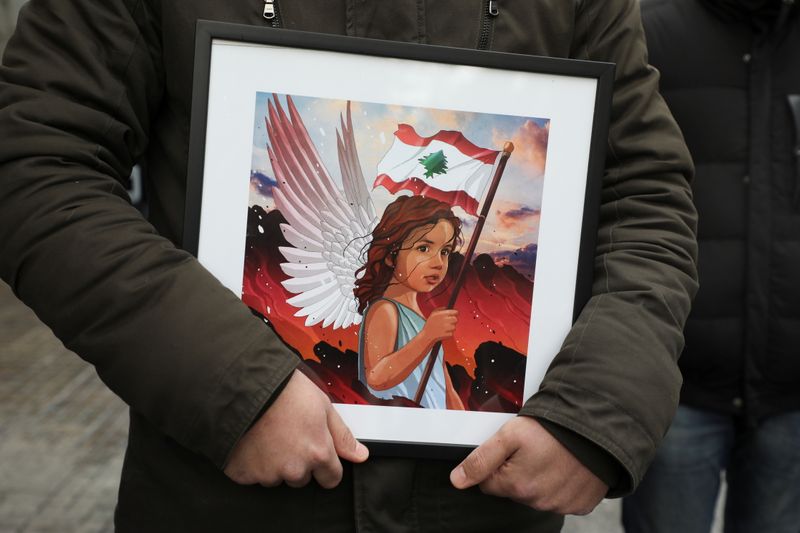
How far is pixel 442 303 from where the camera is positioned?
1.40 metres

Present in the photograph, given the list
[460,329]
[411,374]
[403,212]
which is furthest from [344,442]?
[403,212]

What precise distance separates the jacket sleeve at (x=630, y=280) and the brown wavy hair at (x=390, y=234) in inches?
11.0

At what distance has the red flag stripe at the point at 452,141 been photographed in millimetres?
1367

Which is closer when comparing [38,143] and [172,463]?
[38,143]

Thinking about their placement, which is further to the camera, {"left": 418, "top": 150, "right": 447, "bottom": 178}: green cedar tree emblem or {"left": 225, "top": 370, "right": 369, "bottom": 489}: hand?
{"left": 418, "top": 150, "right": 447, "bottom": 178}: green cedar tree emblem

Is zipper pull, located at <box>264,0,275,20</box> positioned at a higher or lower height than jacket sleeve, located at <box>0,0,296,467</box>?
higher

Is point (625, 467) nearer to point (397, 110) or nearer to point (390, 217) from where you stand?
point (390, 217)

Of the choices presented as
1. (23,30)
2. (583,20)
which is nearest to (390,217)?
(583,20)

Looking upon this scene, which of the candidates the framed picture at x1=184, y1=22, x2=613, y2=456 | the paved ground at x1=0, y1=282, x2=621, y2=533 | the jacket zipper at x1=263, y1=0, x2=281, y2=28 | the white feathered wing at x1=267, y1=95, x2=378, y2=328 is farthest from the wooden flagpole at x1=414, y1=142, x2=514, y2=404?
the paved ground at x1=0, y1=282, x2=621, y2=533

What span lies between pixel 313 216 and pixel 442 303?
24 centimetres

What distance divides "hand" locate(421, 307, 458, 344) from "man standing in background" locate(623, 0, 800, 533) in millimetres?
1281

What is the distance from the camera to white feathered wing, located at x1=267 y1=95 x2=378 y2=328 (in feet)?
4.45

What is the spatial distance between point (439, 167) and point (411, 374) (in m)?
0.32

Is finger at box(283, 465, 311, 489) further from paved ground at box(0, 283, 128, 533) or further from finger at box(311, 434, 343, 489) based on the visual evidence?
paved ground at box(0, 283, 128, 533)
